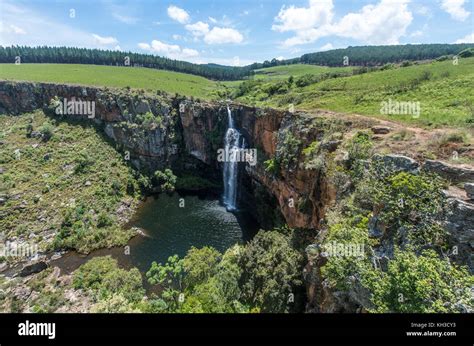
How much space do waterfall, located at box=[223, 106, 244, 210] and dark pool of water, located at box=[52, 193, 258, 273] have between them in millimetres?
2074

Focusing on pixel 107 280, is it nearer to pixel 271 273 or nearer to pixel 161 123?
pixel 271 273

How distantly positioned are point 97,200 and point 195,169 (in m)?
18.7

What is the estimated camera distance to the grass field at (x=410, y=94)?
23328 mm

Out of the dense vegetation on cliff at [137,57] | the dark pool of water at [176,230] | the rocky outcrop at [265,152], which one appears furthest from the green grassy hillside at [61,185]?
the dense vegetation on cliff at [137,57]

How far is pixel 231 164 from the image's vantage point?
1827 inches

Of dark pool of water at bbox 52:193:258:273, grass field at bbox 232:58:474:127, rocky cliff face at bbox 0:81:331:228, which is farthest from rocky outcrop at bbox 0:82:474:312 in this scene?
grass field at bbox 232:58:474:127

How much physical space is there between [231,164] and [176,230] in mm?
15199

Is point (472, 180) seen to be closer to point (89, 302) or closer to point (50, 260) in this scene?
point (89, 302)

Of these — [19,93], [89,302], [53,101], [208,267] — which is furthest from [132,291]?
[19,93]

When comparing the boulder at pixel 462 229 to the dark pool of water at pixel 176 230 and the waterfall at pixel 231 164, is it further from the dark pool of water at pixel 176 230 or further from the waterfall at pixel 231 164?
the waterfall at pixel 231 164

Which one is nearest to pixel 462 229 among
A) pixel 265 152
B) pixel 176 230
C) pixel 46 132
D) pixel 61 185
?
pixel 265 152

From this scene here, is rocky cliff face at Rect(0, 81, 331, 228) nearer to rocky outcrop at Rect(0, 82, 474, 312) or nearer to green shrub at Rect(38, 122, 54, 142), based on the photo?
rocky outcrop at Rect(0, 82, 474, 312)

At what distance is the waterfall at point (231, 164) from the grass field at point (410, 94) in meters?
9.07

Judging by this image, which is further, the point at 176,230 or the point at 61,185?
the point at 61,185
